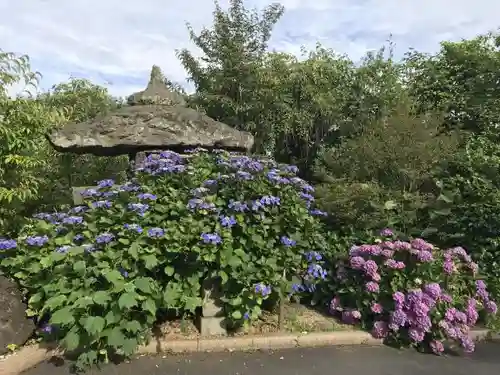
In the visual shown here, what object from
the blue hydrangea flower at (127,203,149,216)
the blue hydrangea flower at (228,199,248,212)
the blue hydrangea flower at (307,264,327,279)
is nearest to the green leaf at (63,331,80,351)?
the blue hydrangea flower at (127,203,149,216)

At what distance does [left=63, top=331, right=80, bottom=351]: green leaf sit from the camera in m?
3.16

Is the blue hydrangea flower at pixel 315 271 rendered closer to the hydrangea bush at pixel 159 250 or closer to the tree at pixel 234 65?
the hydrangea bush at pixel 159 250

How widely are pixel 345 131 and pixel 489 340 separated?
4.75 m

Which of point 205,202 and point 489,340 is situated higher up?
point 205,202

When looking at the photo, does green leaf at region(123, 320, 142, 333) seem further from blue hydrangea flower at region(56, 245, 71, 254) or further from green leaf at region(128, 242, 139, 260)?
blue hydrangea flower at region(56, 245, 71, 254)

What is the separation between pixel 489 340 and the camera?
4.25 m

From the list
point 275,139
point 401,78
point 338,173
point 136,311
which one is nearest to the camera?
point 136,311

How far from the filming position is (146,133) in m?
4.79

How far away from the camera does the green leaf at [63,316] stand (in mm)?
3146

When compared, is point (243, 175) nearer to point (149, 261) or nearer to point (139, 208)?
point (139, 208)

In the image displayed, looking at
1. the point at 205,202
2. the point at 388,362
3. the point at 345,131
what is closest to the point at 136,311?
the point at 205,202

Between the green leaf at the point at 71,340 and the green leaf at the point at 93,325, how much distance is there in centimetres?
13

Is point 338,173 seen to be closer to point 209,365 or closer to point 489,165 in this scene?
point 489,165

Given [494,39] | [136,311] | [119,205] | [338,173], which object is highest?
[494,39]
